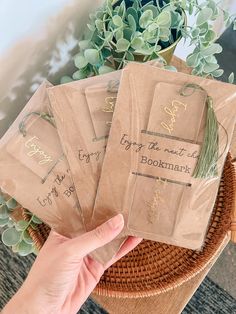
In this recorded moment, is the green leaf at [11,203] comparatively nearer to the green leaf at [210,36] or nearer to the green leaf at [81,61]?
the green leaf at [81,61]

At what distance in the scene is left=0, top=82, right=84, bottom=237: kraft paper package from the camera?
2.06ft

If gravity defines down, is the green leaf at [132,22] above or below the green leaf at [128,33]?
above

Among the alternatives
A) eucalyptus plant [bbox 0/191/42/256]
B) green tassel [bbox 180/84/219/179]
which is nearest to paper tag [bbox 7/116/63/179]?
eucalyptus plant [bbox 0/191/42/256]

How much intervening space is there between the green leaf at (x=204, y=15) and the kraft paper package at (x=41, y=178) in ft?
1.06

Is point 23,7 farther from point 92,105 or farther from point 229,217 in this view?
point 229,217

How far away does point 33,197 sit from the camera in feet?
2.06

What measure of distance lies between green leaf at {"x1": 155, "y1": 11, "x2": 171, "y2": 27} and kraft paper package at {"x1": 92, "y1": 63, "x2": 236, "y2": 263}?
102 millimetres

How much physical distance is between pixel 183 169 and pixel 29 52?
0.34 metres

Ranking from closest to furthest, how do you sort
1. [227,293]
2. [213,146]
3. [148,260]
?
[213,146]
[148,260]
[227,293]

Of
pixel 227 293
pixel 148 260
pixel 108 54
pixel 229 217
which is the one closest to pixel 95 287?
pixel 148 260

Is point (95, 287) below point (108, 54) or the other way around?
below

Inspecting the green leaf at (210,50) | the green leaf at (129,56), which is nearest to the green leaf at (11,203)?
the green leaf at (129,56)

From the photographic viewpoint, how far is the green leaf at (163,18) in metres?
0.64

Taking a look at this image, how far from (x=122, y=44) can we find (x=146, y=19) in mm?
55
